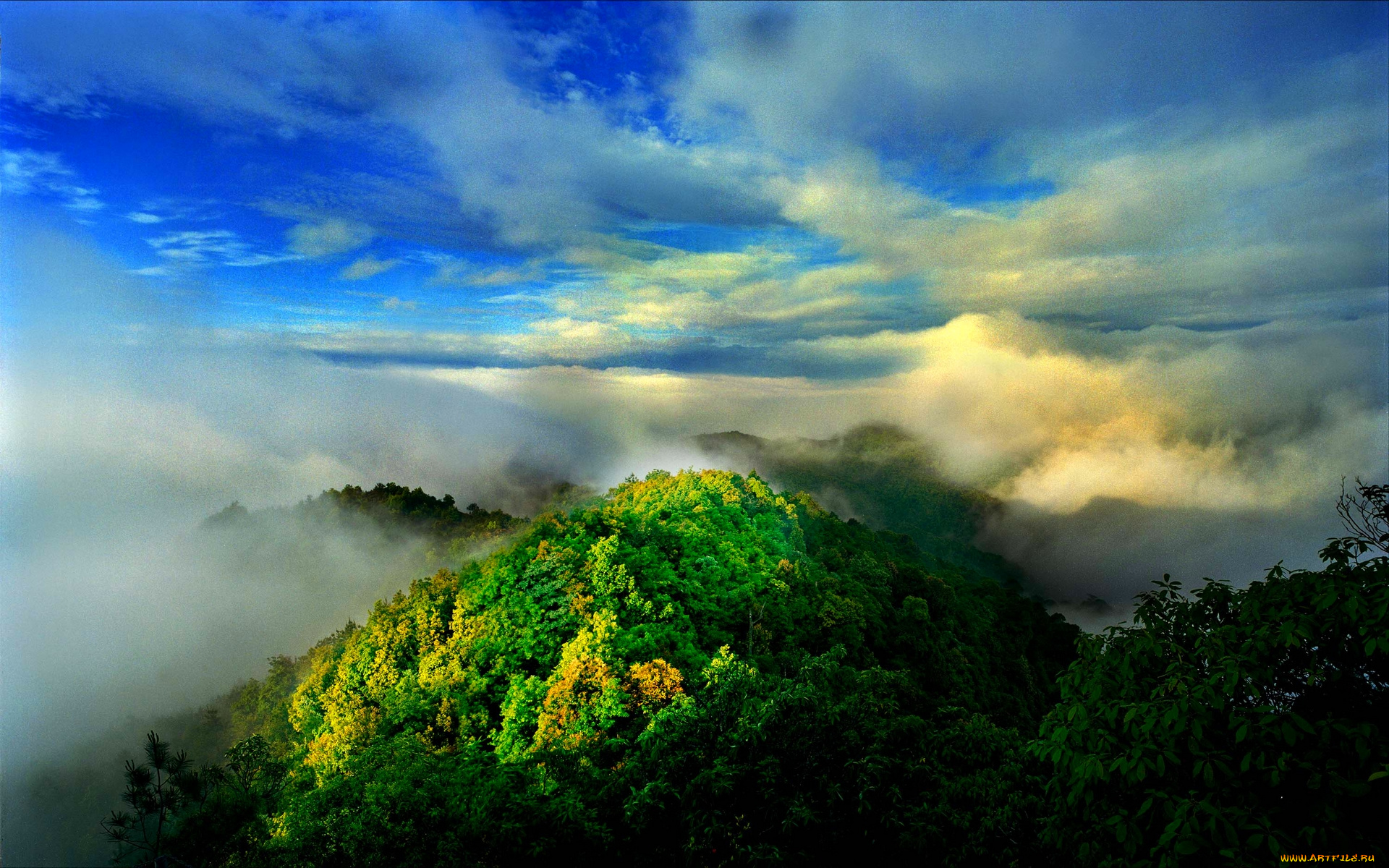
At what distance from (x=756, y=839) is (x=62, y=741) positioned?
101 metres

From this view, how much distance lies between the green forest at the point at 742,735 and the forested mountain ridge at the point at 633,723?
9 cm

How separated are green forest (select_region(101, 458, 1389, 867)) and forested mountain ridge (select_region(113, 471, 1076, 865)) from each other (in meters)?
0.09

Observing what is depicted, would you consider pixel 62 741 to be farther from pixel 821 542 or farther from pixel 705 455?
pixel 705 455

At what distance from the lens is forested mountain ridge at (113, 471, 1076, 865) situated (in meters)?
12.8

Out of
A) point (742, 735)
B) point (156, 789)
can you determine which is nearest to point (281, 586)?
point (156, 789)

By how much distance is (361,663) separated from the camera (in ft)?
84.8

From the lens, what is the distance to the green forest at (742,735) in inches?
324

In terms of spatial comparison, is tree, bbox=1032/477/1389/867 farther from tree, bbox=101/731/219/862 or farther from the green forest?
tree, bbox=101/731/219/862

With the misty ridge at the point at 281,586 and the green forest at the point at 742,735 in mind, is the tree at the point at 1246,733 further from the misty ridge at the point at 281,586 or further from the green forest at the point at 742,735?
the misty ridge at the point at 281,586

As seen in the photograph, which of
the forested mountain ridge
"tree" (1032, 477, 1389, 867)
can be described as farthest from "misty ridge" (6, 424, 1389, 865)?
"tree" (1032, 477, 1389, 867)

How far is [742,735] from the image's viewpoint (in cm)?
1390

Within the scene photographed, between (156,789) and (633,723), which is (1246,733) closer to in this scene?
(633,723)

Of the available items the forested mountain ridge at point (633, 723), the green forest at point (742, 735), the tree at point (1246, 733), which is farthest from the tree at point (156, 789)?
the tree at point (1246, 733)

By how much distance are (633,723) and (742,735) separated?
634cm
